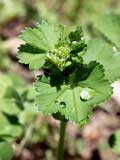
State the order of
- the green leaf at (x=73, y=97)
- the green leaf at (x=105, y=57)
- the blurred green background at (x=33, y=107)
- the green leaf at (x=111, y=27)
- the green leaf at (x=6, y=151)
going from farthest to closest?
the blurred green background at (x=33, y=107)
the green leaf at (x=111, y=27)
the green leaf at (x=6, y=151)
the green leaf at (x=105, y=57)
the green leaf at (x=73, y=97)

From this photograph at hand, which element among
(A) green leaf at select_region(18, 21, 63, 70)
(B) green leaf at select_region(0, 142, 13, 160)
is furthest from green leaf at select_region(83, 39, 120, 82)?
(B) green leaf at select_region(0, 142, 13, 160)

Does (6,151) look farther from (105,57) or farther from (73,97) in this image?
(105,57)

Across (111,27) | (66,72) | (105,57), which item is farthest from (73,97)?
(111,27)

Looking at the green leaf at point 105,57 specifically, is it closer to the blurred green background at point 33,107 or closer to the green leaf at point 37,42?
the green leaf at point 37,42

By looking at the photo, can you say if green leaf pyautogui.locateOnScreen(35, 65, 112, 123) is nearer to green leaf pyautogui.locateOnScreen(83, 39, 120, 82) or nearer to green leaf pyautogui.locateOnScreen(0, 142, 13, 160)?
green leaf pyautogui.locateOnScreen(83, 39, 120, 82)

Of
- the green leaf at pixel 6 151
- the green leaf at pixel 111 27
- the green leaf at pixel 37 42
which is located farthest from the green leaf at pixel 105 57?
the green leaf at pixel 6 151

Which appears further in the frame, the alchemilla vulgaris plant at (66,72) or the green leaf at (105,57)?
the green leaf at (105,57)
